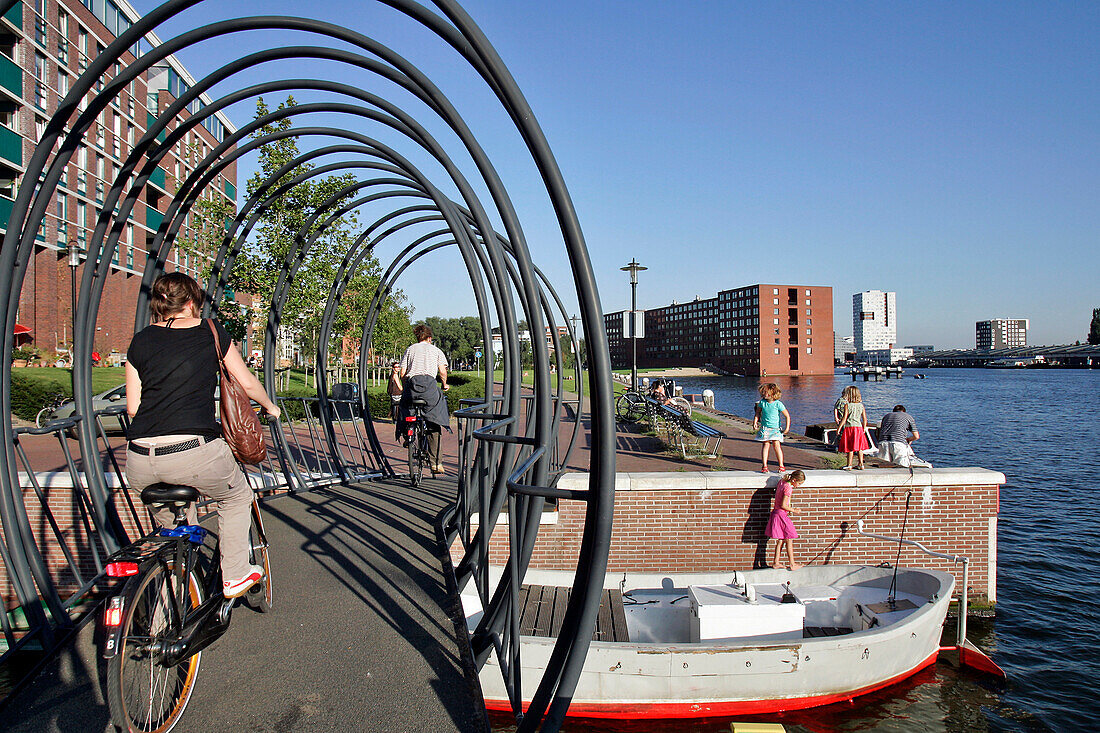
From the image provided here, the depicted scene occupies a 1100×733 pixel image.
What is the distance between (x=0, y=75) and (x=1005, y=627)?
3161 centimetres

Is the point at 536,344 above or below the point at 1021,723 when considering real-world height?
above

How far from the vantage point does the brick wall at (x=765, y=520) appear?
9430mm

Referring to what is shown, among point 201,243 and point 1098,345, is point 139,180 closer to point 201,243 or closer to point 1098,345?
point 201,243

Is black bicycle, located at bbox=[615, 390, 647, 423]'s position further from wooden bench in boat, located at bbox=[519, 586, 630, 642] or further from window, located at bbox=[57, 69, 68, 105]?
window, located at bbox=[57, 69, 68, 105]

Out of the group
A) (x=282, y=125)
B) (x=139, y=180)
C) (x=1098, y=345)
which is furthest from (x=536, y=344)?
(x=1098, y=345)

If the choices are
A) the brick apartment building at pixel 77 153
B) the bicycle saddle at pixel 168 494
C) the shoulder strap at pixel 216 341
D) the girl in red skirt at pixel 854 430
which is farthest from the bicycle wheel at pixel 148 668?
the brick apartment building at pixel 77 153

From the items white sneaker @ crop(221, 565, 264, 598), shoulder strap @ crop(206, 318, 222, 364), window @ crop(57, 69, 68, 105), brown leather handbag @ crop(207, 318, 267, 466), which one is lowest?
white sneaker @ crop(221, 565, 264, 598)

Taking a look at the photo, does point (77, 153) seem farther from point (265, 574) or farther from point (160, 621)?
point (160, 621)

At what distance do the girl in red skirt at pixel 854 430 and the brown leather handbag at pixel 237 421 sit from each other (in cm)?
971

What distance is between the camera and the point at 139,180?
15.8 ft

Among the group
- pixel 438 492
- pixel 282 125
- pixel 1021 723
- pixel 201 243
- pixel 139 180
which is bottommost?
pixel 1021 723

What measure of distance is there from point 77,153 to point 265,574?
31.2 metres

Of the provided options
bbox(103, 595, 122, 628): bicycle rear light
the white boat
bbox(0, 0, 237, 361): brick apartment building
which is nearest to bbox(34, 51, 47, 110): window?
bbox(0, 0, 237, 361): brick apartment building

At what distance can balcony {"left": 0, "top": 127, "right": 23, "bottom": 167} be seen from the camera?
22.8 metres
